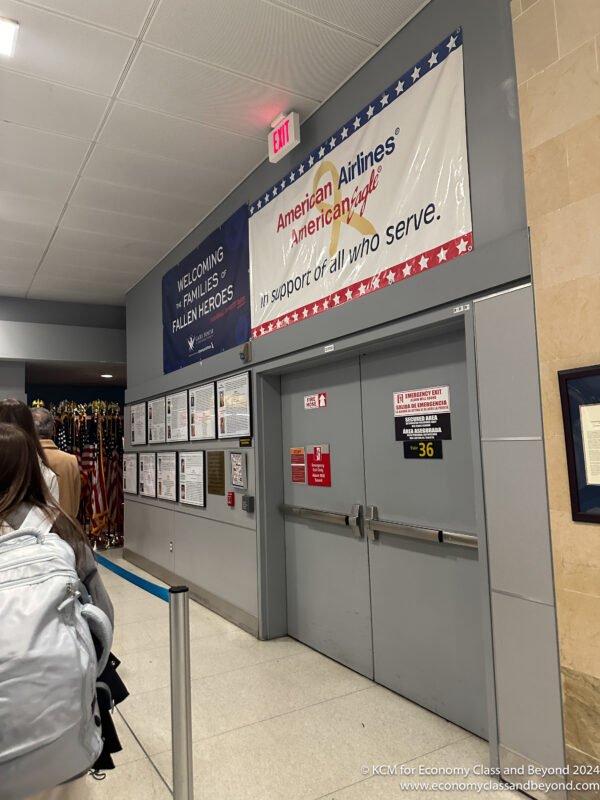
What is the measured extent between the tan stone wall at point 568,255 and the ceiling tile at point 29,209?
145 inches

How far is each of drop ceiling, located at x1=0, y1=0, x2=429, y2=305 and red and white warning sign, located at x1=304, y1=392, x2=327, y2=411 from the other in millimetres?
1728

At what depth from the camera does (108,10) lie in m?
2.57

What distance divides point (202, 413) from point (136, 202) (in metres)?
1.80

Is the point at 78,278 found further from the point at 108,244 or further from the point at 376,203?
the point at 376,203

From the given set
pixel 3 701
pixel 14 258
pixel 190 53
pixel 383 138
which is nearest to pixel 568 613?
pixel 3 701

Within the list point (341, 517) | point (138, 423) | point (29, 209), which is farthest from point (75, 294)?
point (341, 517)

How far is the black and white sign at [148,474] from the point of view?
232 inches

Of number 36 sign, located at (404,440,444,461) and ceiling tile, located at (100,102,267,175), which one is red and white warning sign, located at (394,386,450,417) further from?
ceiling tile, located at (100,102,267,175)

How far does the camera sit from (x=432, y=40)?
2590mm

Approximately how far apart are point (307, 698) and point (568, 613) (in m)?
1.57

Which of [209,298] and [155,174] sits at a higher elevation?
[155,174]

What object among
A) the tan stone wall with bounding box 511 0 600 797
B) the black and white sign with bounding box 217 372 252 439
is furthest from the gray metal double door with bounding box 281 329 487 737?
the tan stone wall with bounding box 511 0 600 797

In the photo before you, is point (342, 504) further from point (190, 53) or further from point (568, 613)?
point (190, 53)

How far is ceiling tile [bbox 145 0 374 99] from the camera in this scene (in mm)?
2613
